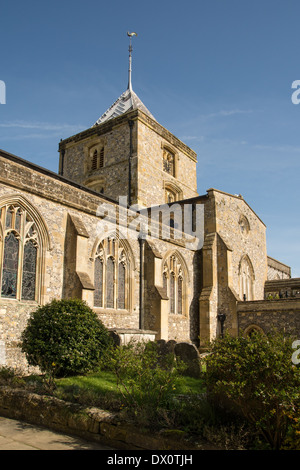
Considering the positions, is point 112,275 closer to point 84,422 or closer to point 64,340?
point 64,340

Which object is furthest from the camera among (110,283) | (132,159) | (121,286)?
(132,159)

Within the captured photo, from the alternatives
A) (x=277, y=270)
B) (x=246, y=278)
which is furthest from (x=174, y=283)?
(x=277, y=270)

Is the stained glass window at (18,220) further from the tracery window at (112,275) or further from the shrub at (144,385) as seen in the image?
the shrub at (144,385)

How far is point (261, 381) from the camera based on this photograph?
15.8 feet

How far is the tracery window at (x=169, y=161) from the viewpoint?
30828 mm

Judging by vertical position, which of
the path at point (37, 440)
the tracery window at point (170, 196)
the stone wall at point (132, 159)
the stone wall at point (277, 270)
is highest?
the stone wall at point (132, 159)

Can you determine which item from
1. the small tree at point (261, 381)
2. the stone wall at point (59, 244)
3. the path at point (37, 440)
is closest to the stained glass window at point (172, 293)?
the stone wall at point (59, 244)

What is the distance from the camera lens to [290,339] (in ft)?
17.3

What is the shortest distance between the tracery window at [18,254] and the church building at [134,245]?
3 centimetres

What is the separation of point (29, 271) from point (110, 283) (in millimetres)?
3817

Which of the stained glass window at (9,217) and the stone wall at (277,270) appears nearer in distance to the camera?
the stained glass window at (9,217)

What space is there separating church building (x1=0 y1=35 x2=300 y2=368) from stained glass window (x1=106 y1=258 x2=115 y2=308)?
4cm

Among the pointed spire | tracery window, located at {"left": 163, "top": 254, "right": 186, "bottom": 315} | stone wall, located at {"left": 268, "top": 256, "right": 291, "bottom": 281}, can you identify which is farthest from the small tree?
the pointed spire

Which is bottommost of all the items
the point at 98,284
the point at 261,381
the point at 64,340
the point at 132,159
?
the point at 261,381
